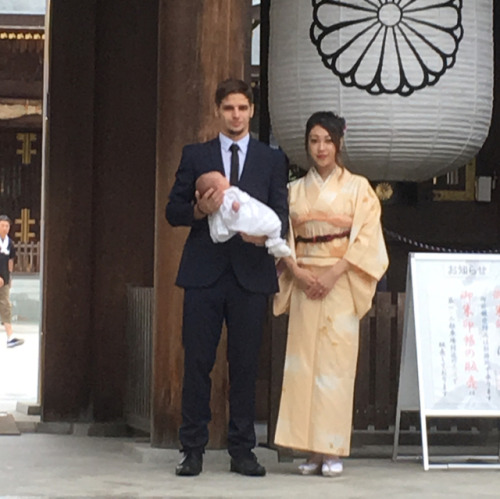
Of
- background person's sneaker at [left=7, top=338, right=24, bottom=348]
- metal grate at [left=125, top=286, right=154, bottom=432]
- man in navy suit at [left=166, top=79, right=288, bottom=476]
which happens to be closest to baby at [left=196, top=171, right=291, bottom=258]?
man in navy suit at [left=166, top=79, right=288, bottom=476]

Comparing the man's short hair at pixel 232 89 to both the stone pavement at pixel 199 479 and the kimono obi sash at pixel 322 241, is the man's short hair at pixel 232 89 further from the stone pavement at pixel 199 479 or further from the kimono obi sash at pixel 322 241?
the stone pavement at pixel 199 479

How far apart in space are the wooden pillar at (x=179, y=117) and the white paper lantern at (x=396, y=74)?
27.2 inches

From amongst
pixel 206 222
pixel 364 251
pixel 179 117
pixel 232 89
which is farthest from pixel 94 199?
pixel 364 251

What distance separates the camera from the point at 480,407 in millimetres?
6871

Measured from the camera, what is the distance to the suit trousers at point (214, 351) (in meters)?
6.30

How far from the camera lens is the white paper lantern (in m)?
7.58

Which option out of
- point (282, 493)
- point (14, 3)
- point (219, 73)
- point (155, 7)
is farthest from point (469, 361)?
point (14, 3)

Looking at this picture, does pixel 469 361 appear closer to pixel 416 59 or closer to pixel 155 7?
pixel 416 59

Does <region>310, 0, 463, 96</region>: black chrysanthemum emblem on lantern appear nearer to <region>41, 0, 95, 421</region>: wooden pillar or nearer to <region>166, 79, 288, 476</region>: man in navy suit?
<region>166, 79, 288, 476</region>: man in navy suit

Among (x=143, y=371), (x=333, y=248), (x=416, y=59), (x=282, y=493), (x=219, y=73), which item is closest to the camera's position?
(x=282, y=493)

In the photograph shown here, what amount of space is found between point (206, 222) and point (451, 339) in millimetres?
1504

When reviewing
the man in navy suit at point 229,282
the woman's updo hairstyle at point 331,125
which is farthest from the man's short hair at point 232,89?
the woman's updo hairstyle at point 331,125

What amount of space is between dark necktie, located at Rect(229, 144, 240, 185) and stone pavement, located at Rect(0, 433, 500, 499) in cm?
140

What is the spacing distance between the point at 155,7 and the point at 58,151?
114 centimetres
